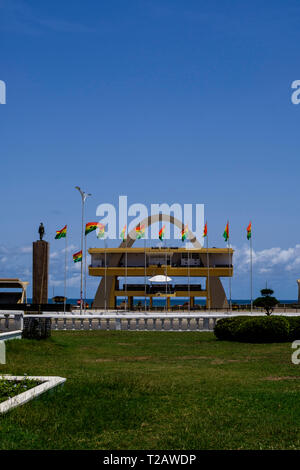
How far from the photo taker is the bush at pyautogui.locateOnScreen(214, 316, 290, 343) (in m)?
23.6

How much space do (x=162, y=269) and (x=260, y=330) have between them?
42.8m

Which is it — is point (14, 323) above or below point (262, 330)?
above

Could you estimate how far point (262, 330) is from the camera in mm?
23516

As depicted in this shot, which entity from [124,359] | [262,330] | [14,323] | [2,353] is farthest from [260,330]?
[14,323]

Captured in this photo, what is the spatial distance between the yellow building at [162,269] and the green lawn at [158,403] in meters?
46.7

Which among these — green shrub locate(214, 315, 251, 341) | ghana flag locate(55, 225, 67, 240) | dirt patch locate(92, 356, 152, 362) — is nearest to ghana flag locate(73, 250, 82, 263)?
ghana flag locate(55, 225, 67, 240)

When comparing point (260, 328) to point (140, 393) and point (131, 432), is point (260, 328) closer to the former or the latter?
point (140, 393)

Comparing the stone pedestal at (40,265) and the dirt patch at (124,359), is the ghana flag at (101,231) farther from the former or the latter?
the dirt patch at (124,359)

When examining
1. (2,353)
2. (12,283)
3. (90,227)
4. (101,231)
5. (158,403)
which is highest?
(90,227)

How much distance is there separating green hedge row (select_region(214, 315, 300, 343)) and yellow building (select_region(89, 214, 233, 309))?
39696 mm

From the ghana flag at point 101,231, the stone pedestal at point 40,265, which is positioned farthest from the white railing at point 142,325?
the ghana flag at point 101,231

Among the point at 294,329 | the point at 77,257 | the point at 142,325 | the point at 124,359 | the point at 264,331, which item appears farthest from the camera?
the point at 77,257

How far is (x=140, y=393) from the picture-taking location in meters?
11.6

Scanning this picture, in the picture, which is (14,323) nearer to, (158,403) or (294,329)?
(294,329)
